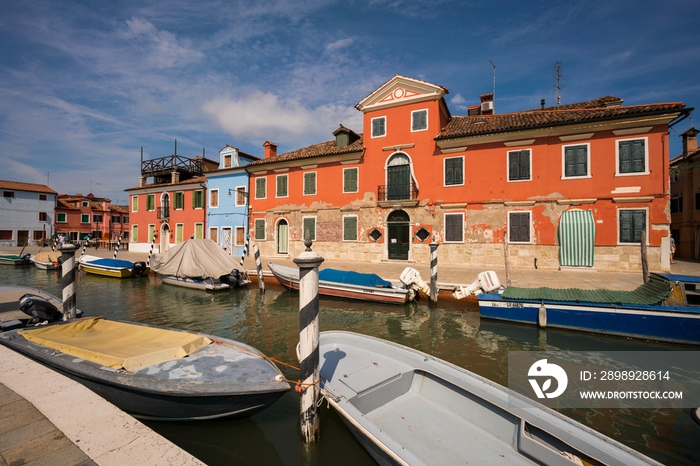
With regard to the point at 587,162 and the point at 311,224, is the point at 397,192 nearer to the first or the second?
the point at 311,224

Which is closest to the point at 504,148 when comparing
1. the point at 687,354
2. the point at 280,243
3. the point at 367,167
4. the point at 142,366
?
the point at 367,167

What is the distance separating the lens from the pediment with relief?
1744cm

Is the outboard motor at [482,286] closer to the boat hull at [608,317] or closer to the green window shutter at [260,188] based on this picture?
the boat hull at [608,317]

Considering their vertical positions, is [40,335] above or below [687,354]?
above

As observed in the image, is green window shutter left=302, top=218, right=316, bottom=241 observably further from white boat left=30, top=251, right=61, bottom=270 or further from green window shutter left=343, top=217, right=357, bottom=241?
white boat left=30, top=251, right=61, bottom=270

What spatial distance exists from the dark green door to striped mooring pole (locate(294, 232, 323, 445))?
588 inches

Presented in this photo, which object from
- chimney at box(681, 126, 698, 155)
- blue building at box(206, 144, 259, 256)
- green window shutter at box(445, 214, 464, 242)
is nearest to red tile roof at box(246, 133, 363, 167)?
blue building at box(206, 144, 259, 256)

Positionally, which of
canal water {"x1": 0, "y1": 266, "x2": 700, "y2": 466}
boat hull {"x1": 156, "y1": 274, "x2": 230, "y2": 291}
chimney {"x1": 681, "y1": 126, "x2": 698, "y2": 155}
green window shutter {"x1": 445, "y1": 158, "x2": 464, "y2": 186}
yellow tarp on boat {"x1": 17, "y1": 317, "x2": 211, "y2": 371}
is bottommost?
canal water {"x1": 0, "y1": 266, "x2": 700, "y2": 466}

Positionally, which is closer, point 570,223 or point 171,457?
point 171,457

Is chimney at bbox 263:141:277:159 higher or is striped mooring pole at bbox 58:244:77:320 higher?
chimney at bbox 263:141:277:159

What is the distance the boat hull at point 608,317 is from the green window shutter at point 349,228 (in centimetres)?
1152

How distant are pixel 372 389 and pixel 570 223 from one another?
15.1m

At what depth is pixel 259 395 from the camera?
3592mm

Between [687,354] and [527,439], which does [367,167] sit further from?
[527,439]
